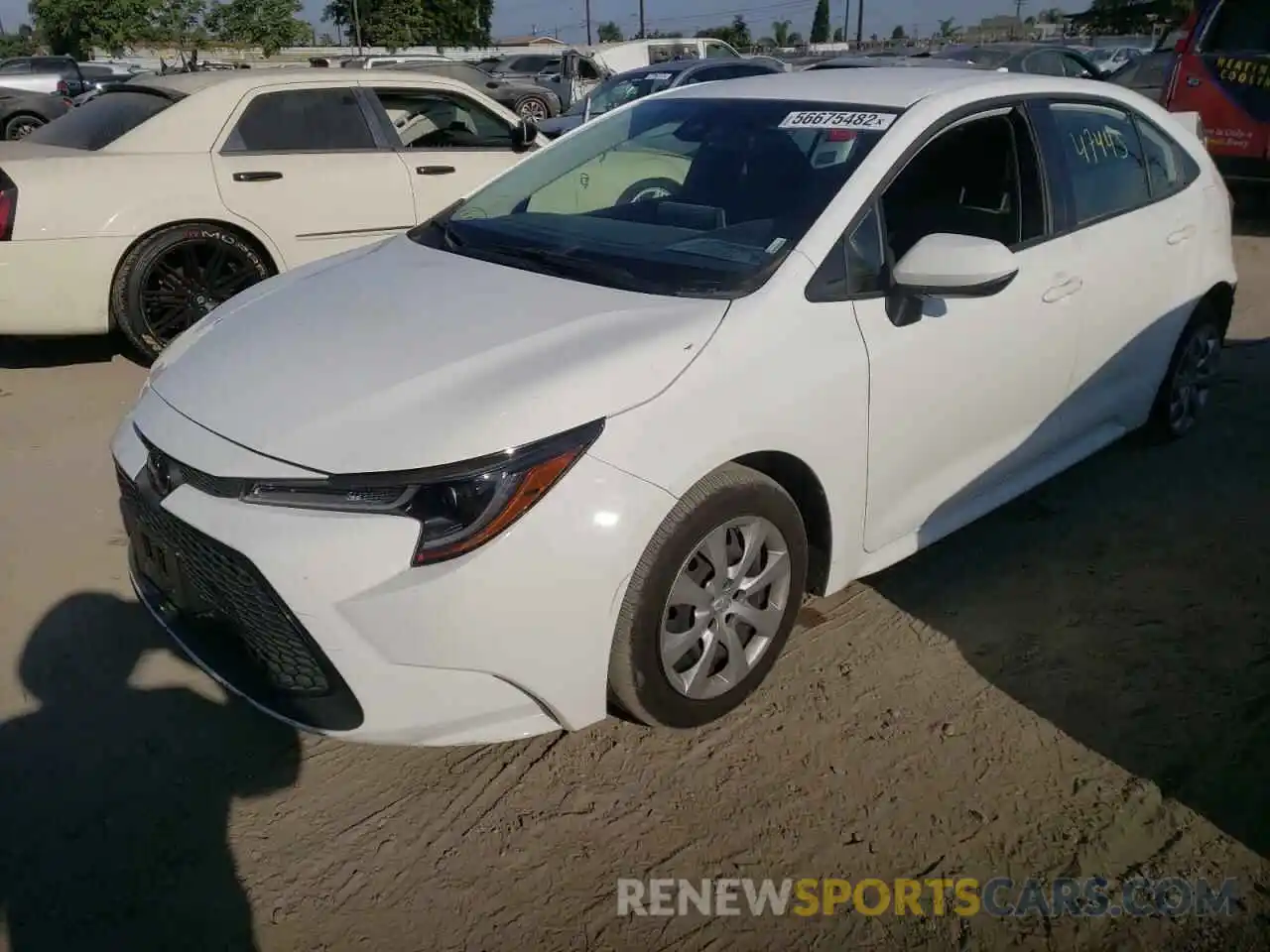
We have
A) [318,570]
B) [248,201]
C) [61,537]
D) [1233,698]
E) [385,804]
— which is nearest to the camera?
[318,570]

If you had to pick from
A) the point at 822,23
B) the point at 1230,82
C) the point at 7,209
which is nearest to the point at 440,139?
the point at 7,209

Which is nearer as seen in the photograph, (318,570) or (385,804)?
(318,570)

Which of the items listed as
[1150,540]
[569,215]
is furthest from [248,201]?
[1150,540]

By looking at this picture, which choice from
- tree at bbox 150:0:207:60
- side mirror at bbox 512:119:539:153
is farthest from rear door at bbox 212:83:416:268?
tree at bbox 150:0:207:60

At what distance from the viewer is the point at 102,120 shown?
579cm

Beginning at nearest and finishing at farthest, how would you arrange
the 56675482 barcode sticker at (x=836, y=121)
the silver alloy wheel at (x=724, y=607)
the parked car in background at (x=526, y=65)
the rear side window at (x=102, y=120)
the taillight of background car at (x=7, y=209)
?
the silver alloy wheel at (x=724, y=607) < the 56675482 barcode sticker at (x=836, y=121) < the taillight of background car at (x=7, y=209) < the rear side window at (x=102, y=120) < the parked car in background at (x=526, y=65)

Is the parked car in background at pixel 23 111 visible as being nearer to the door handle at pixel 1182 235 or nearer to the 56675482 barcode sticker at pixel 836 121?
the 56675482 barcode sticker at pixel 836 121

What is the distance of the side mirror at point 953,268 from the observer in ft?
8.95

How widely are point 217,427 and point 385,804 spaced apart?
3.32 ft

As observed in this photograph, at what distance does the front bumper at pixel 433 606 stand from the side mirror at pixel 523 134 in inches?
175

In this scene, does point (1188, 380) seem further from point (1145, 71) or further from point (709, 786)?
point (1145, 71)

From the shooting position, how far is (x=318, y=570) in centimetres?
210

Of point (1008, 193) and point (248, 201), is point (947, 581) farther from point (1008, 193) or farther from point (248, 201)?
point (248, 201)
